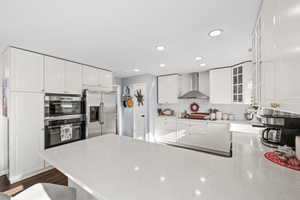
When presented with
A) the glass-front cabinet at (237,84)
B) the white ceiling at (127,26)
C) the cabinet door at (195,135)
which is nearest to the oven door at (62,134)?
the white ceiling at (127,26)

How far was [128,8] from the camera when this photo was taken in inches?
50.8

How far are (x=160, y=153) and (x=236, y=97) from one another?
9.27 feet

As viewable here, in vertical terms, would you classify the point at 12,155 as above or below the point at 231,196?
below

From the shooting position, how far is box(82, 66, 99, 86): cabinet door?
3.13 m

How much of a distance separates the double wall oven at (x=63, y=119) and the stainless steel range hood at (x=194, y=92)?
9.51 feet

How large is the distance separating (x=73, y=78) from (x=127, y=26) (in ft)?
6.44

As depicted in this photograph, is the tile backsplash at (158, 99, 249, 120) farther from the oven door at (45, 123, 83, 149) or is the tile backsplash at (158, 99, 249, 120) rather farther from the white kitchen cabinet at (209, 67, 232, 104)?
the oven door at (45, 123, 83, 149)

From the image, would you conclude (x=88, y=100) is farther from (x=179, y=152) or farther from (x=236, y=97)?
(x=236, y=97)

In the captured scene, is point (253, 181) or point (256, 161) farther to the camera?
point (256, 161)

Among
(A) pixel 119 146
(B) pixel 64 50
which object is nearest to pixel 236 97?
(A) pixel 119 146

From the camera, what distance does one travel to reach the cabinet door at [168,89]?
4.24m

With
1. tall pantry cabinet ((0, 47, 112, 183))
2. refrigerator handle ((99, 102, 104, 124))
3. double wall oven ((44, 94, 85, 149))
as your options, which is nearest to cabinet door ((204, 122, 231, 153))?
refrigerator handle ((99, 102, 104, 124))

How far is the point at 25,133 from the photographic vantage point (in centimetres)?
225

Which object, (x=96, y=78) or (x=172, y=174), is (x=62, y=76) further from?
(x=172, y=174)
